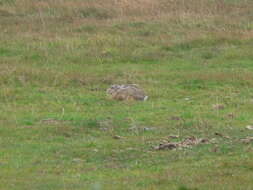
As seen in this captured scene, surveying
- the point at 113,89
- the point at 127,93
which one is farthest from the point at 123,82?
the point at 127,93

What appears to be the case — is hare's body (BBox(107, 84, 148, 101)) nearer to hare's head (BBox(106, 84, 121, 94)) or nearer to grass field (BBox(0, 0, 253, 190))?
hare's head (BBox(106, 84, 121, 94))

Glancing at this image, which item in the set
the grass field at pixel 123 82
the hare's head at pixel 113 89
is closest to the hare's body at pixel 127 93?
the hare's head at pixel 113 89

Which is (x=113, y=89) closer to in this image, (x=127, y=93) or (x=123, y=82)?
(x=127, y=93)

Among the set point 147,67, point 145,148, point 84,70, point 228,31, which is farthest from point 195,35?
point 145,148

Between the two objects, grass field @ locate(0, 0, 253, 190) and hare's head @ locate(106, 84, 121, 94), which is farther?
hare's head @ locate(106, 84, 121, 94)

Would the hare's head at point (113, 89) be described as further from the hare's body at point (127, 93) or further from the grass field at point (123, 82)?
the grass field at point (123, 82)

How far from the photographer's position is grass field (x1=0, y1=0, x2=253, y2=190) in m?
7.95

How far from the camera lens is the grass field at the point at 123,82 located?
26.1ft

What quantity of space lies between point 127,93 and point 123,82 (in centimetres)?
171

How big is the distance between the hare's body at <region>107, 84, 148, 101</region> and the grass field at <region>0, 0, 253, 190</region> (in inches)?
6.9

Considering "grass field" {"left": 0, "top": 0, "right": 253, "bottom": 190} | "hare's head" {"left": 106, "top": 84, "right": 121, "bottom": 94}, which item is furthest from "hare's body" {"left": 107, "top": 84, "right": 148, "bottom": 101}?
"grass field" {"left": 0, "top": 0, "right": 253, "bottom": 190}

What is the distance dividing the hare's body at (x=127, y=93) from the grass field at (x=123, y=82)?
0.57ft

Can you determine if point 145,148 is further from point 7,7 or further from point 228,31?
point 7,7

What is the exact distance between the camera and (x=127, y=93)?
12.4m
